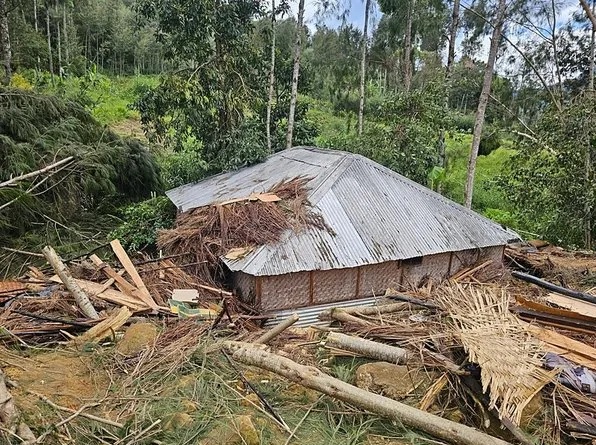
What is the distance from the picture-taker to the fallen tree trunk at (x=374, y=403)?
359cm

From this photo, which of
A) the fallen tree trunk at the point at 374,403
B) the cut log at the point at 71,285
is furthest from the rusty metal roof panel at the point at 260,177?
the fallen tree trunk at the point at 374,403

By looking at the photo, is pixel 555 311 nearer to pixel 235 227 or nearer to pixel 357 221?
pixel 357 221

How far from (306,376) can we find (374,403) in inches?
27.4

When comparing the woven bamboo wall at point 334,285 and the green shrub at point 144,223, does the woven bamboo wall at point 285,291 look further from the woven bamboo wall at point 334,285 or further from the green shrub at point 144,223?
the green shrub at point 144,223

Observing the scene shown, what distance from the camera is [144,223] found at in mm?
11969

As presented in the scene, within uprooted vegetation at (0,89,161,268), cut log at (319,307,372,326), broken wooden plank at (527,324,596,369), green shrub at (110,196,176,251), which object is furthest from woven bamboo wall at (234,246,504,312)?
green shrub at (110,196,176,251)

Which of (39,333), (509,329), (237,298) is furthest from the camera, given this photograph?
(237,298)

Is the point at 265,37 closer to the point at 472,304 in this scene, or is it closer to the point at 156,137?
the point at 156,137

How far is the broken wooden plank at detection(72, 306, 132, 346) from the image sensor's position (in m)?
5.41

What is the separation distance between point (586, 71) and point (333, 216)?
19023mm

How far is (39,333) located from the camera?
220 inches

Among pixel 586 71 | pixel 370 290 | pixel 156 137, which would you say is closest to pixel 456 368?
pixel 370 290

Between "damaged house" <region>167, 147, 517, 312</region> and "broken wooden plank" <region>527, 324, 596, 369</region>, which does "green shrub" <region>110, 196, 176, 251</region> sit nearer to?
"damaged house" <region>167, 147, 517, 312</region>

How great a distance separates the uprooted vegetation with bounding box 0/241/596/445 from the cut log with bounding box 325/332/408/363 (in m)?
0.01
